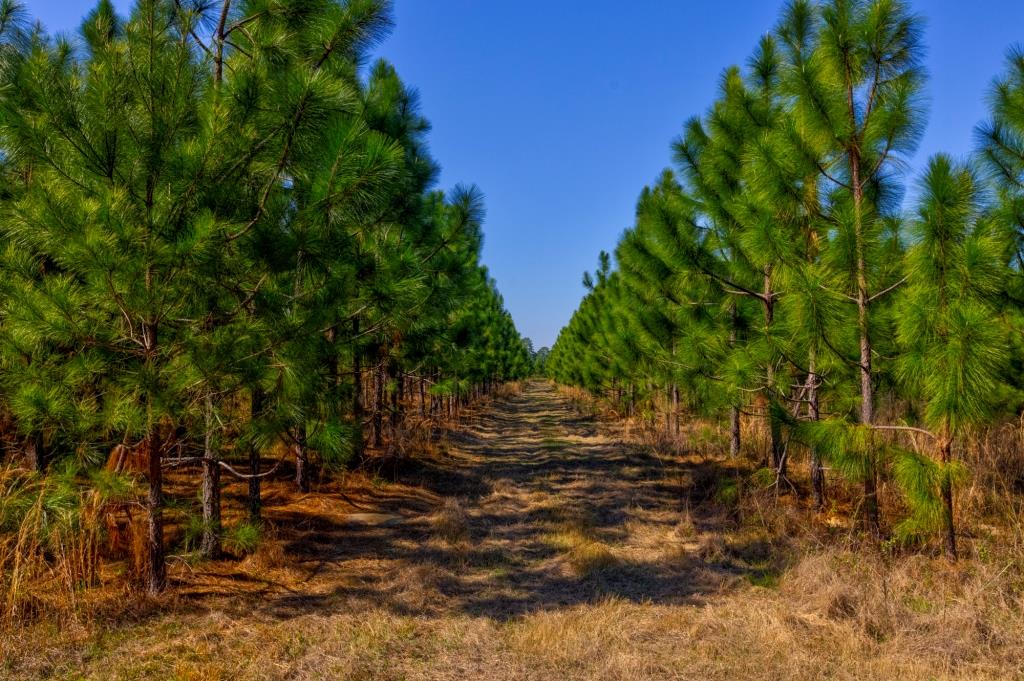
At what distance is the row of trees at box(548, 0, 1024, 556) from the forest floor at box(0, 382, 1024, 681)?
2.91 ft

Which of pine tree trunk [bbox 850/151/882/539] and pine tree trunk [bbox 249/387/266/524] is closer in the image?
pine tree trunk [bbox 850/151/882/539]

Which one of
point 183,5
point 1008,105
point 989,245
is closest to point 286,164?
point 183,5

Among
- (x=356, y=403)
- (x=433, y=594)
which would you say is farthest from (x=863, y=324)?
(x=356, y=403)

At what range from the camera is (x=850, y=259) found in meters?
4.63

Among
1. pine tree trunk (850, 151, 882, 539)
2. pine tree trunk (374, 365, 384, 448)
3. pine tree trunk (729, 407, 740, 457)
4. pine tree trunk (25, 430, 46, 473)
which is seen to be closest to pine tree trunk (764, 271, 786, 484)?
pine tree trunk (850, 151, 882, 539)

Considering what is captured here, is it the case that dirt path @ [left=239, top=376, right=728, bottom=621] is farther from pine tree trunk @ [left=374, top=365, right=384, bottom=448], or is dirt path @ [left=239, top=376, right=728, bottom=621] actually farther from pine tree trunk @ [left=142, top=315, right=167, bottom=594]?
pine tree trunk @ [left=374, top=365, right=384, bottom=448]

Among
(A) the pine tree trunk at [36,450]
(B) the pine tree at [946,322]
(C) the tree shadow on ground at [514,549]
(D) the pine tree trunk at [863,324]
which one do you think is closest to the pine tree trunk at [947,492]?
(B) the pine tree at [946,322]

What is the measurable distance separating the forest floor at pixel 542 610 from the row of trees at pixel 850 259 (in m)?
0.89

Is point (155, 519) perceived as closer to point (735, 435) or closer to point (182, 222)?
point (182, 222)

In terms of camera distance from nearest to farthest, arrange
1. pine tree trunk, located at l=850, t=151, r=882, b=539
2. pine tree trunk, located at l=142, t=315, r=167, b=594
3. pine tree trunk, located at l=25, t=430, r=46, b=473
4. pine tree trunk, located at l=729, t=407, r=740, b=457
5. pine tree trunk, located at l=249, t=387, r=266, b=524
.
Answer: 1. pine tree trunk, located at l=142, t=315, r=167, b=594
2. pine tree trunk, located at l=850, t=151, r=882, b=539
3. pine tree trunk, located at l=249, t=387, r=266, b=524
4. pine tree trunk, located at l=25, t=430, r=46, b=473
5. pine tree trunk, located at l=729, t=407, r=740, b=457

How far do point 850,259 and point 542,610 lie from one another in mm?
3791

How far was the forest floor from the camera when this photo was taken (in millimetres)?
3197

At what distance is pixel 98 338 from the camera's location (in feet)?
12.6

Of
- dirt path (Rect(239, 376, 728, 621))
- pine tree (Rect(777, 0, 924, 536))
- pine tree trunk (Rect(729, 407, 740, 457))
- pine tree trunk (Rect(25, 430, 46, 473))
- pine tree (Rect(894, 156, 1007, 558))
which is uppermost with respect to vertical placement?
pine tree (Rect(777, 0, 924, 536))
